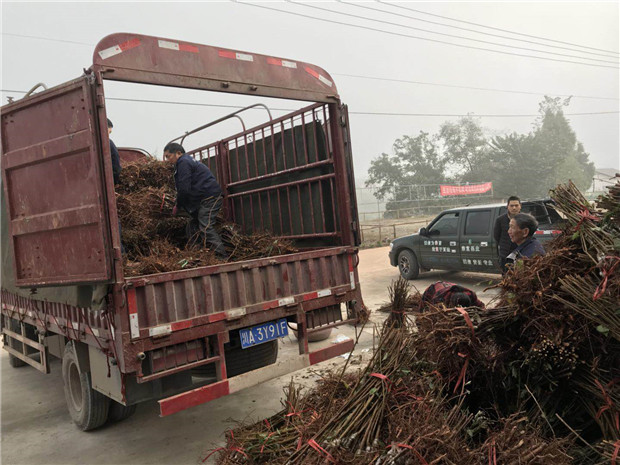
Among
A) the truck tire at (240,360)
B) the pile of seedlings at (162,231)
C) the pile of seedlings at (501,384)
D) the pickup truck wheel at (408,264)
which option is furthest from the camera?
the pickup truck wheel at (408,264)

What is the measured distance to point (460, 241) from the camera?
9.27m

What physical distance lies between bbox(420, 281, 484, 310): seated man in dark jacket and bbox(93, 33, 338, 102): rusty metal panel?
206 centimetres

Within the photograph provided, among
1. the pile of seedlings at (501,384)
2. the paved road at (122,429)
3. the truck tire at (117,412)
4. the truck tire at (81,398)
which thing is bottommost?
the paved road at (122,429)

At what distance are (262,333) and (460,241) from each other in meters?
6.51

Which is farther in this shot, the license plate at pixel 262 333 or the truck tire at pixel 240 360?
the truck tire at pixel 240 360

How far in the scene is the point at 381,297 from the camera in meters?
9.09

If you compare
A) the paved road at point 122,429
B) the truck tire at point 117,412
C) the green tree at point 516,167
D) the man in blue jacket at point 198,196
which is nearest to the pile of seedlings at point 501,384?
the paved road at point 122,429

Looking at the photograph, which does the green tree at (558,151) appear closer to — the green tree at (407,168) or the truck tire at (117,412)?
the green tree at (407,168)

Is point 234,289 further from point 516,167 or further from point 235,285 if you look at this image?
point 516,167

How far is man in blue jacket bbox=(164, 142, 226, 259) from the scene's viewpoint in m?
4.78

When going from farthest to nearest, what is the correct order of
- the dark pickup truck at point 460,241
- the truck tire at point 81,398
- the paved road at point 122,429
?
the dark pickup truck at point 460,241, the truck tire at point 81,398, the paved road at point 122,429

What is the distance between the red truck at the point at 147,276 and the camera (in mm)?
3070

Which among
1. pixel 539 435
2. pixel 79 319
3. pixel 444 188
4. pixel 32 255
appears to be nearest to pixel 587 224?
pixel 539 435

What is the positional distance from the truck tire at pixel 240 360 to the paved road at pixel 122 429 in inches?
16.5
